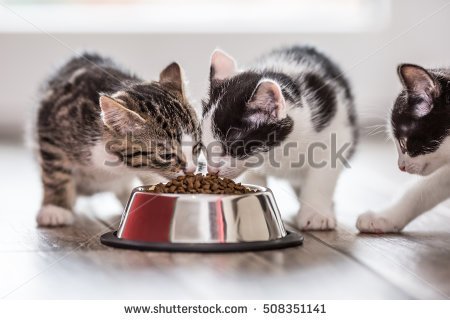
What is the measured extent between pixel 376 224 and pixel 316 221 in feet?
0.62

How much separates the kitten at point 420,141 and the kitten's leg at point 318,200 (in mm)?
117

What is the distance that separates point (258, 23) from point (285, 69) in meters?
2.78

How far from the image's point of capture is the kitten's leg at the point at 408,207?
2.25 metres

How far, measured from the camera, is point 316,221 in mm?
2309

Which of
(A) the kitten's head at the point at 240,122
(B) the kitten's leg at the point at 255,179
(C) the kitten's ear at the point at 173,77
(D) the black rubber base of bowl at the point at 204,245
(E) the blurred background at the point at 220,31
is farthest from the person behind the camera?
(E) the blurred background at the point at 220,31

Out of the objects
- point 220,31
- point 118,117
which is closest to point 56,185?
point 118,117

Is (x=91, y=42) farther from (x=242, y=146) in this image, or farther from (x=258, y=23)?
(x=242, y=146)

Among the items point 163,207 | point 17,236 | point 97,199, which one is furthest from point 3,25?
point 163,207

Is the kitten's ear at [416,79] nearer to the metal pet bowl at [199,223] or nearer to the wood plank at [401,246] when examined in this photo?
the wood plank at [401,246]

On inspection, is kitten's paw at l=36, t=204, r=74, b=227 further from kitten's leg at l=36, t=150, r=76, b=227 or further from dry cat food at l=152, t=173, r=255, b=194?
dry cat food at l=152, t=173, r=255, b=194

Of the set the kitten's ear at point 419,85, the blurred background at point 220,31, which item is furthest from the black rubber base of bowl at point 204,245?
the blurred background at point 220,31

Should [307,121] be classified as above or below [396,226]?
above

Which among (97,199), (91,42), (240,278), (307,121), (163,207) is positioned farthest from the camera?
(91,42)

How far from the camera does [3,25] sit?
5.25m
